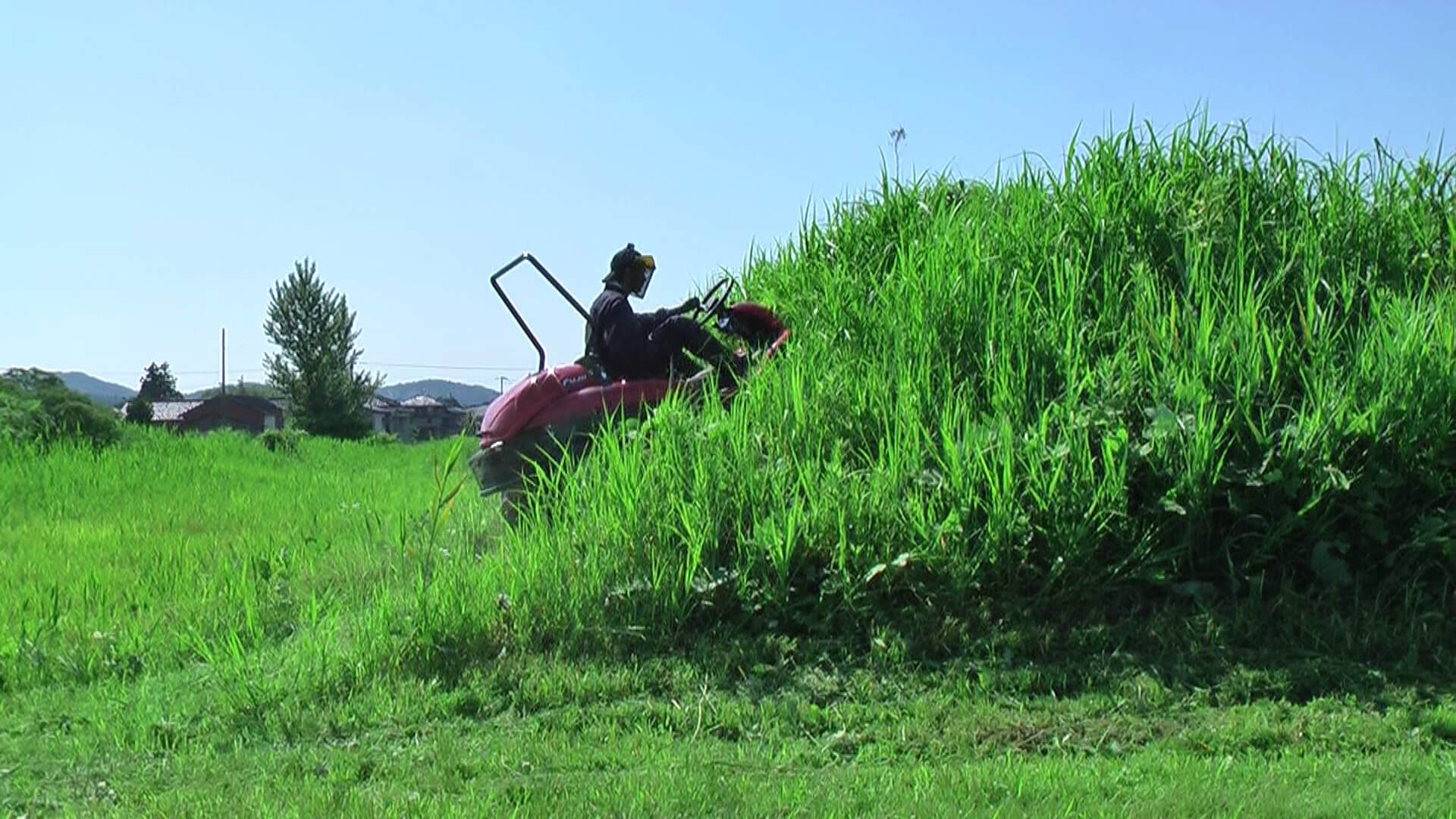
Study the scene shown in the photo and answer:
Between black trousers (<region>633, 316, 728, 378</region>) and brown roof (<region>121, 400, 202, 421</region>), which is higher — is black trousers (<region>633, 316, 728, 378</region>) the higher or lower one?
the lower one

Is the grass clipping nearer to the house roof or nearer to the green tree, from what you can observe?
the green tree

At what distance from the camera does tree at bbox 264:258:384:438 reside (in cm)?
5788

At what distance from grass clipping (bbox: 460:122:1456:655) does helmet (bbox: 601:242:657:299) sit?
1552 mm

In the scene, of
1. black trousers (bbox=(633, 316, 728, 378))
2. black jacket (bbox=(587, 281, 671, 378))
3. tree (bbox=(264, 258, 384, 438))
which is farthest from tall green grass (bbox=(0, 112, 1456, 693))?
tree (bbox=(264, 258, 384, 438))

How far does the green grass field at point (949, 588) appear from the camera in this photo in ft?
12.8

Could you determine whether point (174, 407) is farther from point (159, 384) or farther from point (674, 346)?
point (674, 346)

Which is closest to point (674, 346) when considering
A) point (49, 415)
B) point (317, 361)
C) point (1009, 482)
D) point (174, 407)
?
point (1009, 482)

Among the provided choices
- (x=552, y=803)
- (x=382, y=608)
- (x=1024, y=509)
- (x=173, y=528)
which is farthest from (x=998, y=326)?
(x=173, y=528)

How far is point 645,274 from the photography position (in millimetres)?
7977

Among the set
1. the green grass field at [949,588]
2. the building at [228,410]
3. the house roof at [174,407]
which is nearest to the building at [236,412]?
the building at [228,410]

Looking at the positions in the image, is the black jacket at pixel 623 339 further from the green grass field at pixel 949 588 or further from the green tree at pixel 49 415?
the green tree at pixel 49 415

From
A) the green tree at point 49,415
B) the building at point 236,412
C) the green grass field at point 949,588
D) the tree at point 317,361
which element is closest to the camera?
the green grass field at point 949,588

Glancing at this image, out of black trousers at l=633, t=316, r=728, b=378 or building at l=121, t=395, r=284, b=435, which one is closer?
black trousers at l=633, t=316, r=728, b=378

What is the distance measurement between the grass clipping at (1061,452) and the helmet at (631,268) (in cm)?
155
